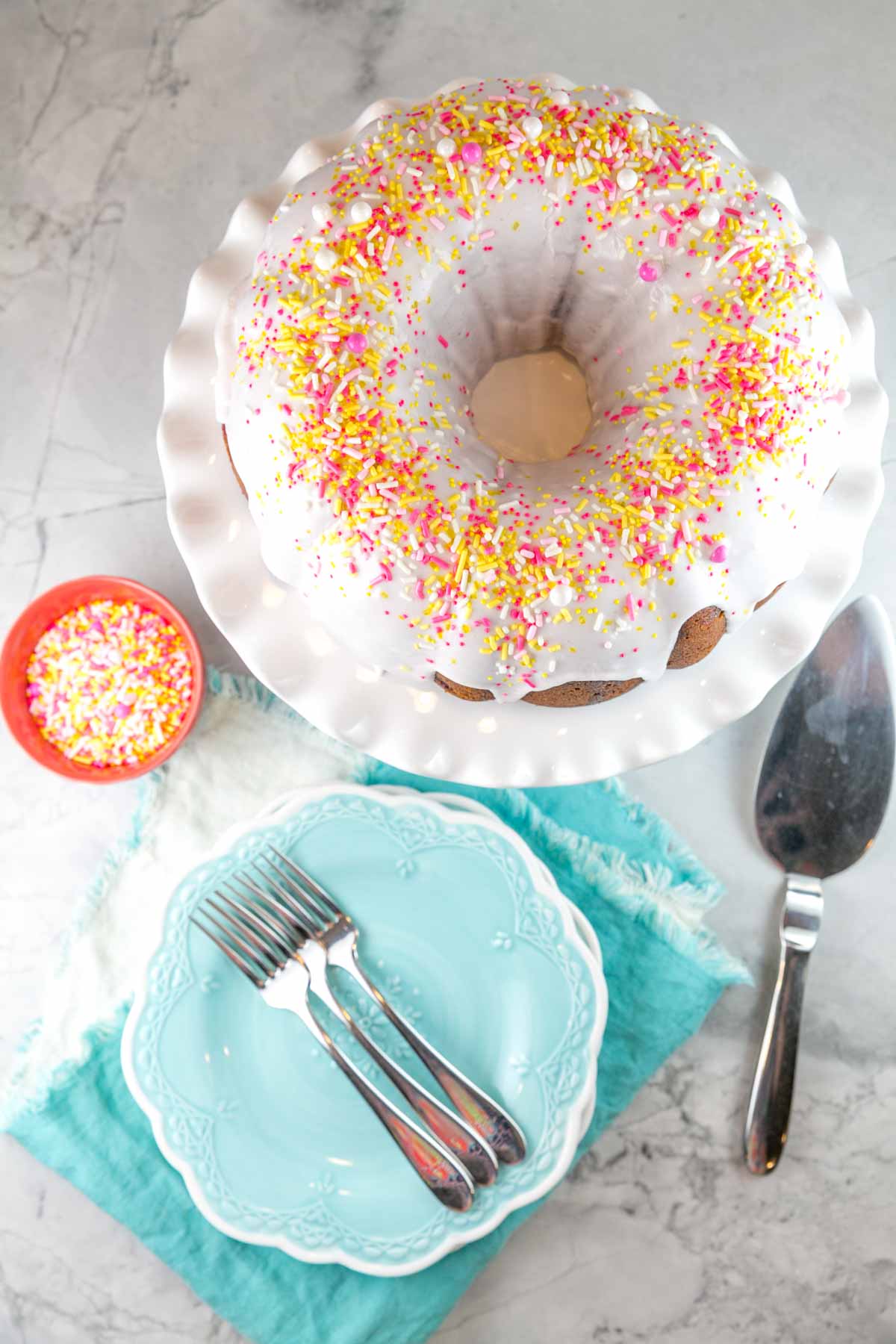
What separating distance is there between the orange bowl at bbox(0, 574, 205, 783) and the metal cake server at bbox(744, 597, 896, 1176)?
27.4 inches

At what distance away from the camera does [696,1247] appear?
1333 mm

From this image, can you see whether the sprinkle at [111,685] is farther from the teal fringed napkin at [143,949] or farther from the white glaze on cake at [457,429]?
the white glaze on cake at [457,429]

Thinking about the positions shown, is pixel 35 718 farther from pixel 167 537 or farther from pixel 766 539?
pixel 766 539

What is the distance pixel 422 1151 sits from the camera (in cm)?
119

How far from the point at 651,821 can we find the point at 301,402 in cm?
68

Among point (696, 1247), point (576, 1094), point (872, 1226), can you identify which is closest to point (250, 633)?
point (576, 1094)

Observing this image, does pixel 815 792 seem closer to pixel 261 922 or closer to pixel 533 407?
pixel 533 407

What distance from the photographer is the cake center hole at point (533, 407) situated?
1.14 metres

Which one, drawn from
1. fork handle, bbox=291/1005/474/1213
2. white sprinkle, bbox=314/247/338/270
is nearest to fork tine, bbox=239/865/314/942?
fork handle, bbox=291/1005/474/1213

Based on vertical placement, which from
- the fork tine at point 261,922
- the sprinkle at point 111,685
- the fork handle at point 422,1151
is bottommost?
the fork handle at point 422,1151

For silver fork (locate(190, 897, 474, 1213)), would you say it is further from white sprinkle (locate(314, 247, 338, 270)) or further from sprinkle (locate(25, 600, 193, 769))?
white sprinkle (locate(314, 247, 338, 270))

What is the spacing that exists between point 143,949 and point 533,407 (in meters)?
0.75

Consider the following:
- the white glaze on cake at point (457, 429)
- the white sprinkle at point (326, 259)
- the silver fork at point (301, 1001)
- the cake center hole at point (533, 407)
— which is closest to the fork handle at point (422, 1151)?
the silver fork at point (301, 1001)

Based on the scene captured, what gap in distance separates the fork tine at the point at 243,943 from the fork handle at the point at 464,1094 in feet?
0.26
